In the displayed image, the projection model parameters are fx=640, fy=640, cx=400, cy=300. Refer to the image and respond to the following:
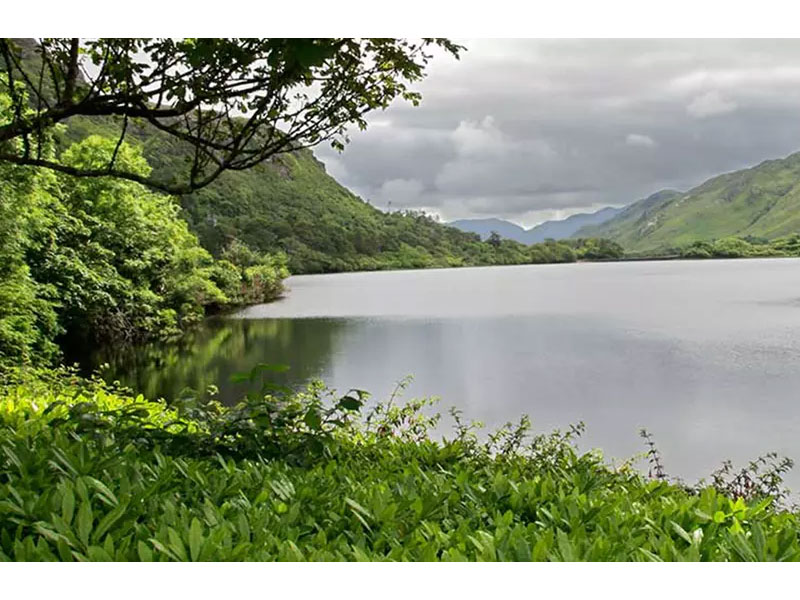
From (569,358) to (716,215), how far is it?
64.5ft

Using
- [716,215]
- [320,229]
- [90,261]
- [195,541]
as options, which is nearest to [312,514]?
[195,541]

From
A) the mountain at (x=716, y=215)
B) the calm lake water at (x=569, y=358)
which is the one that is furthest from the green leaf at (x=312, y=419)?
the mountain at (x=716, y=215)

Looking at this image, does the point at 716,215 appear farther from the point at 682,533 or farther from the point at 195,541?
the point at 195,541

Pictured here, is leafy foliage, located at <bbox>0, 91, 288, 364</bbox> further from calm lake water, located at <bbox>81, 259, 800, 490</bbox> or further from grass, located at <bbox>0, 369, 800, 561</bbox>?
grass, located at <bbox>0, 369, 800, 561</bbox>

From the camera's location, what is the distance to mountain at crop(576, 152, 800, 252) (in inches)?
897

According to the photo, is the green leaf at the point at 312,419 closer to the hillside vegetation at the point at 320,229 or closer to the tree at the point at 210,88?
the tree at the point at 210,88

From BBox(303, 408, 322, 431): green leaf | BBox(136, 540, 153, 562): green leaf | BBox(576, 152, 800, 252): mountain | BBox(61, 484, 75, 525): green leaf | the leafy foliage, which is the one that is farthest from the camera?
BBox(576, 152, 800, 252): mountain

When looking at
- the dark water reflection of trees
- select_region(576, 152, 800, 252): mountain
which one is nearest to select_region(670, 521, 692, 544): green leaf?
the dark water reflection of trees

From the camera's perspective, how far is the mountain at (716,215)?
74.7 feet

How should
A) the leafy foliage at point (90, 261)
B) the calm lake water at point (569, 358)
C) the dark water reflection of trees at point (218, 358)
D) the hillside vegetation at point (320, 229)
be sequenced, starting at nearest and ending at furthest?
1. the calm lake water at point (569, 358)
2. the leafy foliage at point (90, 261)
3. the dark water reflection of trees at point (218, 358)
4. the hillside vegetation at point (320, 229)

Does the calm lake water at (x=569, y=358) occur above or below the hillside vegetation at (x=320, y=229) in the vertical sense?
below

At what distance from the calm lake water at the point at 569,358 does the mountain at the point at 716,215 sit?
1.93 meters

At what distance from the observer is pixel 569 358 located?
1360cm

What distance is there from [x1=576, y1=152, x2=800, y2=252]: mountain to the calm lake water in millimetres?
1933
